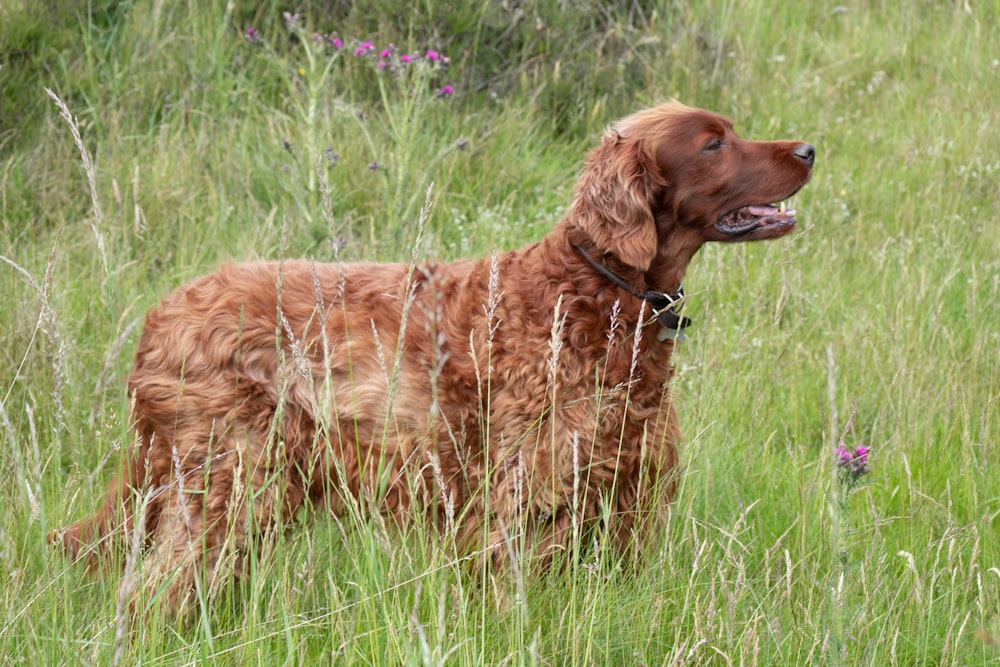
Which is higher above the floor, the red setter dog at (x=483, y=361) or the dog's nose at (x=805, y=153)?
the dog's nose at (x=805, y=153)

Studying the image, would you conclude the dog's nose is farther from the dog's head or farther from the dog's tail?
the dog's tail

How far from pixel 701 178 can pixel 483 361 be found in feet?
2.70

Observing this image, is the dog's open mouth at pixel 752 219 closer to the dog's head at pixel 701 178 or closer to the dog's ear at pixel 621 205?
the dog's head at pixel 701 178

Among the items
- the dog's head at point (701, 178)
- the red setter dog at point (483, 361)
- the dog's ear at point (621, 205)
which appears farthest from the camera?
the dog's head at point (701, 178)

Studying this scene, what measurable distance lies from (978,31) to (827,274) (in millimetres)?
2856

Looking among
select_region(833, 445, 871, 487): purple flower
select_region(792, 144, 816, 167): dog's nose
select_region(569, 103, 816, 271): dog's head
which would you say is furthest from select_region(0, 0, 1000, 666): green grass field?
select_region(792, 144, 816, 167): dog's nose

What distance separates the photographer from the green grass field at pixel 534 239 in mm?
2035

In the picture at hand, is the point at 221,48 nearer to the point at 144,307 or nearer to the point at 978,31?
the point at 144,307

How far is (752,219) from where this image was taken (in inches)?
121

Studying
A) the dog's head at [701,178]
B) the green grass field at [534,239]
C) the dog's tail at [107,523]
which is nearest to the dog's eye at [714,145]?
the dog's head at [701,178]

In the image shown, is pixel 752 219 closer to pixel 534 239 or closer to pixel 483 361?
pixel 483 361

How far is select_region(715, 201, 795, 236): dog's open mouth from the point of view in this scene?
303cm

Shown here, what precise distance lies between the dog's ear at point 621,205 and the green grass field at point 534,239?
44 cm

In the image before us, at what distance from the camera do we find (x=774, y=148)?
309 cm
